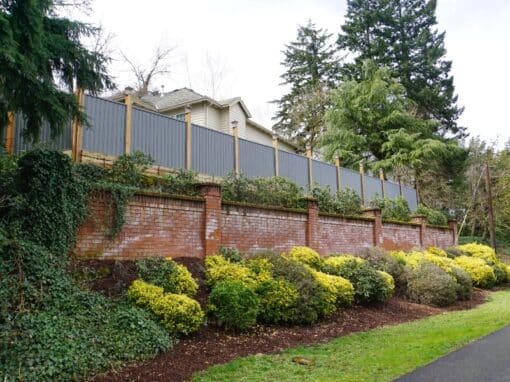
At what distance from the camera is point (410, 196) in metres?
21.5

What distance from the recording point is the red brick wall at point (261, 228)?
30.9ft

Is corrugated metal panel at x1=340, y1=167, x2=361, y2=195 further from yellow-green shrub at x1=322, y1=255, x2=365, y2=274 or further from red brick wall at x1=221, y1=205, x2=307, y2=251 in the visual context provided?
yellow-green shrub at x1=322, y1=255, x2=365, y2=274

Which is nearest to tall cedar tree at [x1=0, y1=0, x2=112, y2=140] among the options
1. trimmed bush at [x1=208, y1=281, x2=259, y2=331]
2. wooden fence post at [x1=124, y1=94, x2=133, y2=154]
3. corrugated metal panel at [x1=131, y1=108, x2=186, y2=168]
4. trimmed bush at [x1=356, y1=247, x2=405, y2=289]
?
wooden fence post at [x1=124, y1=94, x2=133, y2=154]

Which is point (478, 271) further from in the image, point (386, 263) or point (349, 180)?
point (349, 180)

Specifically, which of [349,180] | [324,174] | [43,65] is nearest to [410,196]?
[349,180]

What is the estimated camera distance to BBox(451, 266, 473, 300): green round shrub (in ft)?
40.0

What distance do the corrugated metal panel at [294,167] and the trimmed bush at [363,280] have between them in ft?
16.1

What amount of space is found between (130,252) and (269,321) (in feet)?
8.76

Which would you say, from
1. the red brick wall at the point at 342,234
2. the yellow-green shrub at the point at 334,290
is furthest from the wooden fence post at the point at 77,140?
the red brick wall at the point at 342,234

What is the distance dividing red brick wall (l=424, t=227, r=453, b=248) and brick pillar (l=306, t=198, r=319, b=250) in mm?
7872

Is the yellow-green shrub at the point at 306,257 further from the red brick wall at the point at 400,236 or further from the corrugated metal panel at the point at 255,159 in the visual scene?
the red brick wall at the point at 400,236

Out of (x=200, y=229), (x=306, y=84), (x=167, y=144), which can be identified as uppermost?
(x=306, y=84)

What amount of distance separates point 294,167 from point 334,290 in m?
6.99

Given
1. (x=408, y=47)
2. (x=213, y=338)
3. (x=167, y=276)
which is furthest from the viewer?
(x=408, y=47)
